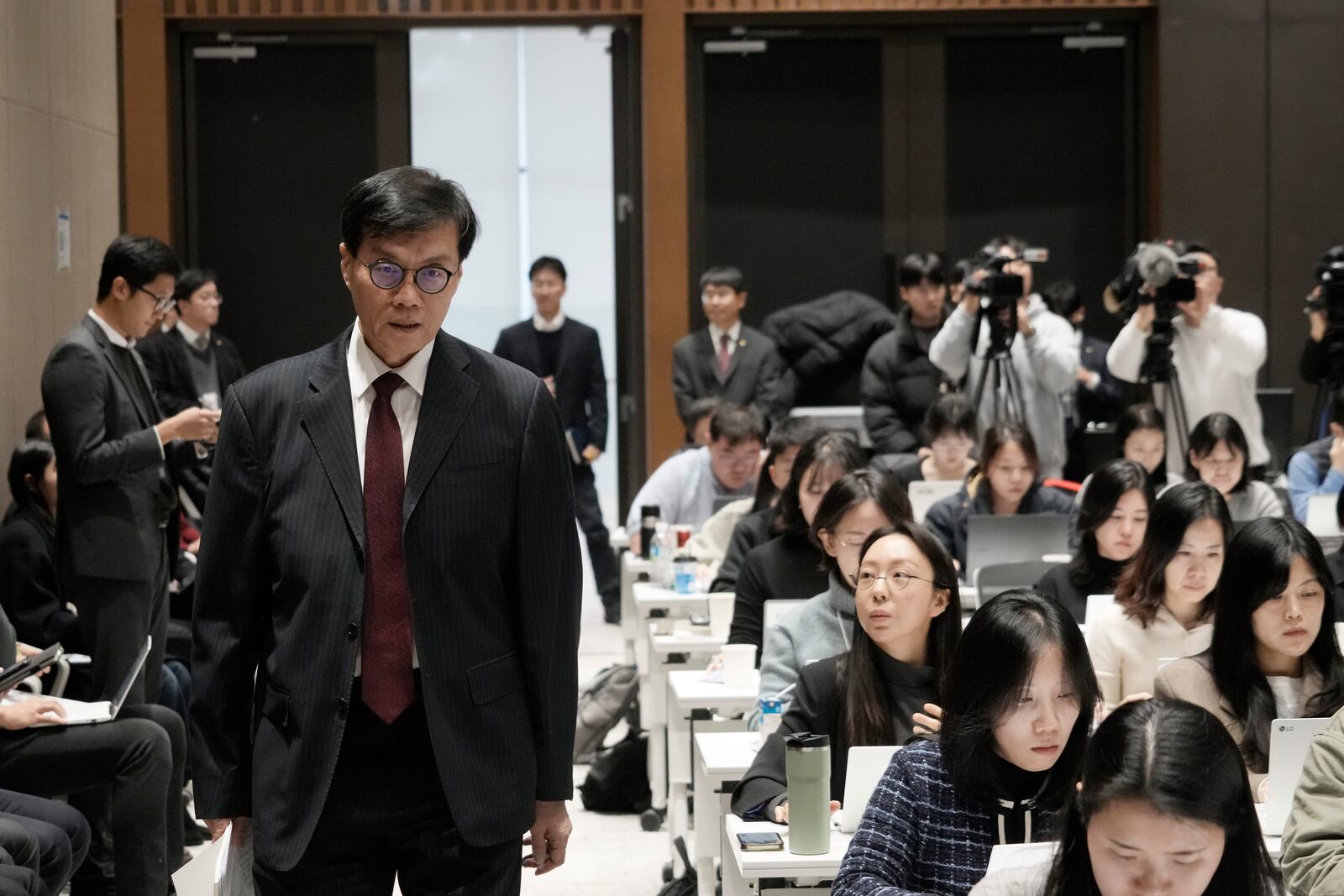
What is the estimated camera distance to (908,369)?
789cm

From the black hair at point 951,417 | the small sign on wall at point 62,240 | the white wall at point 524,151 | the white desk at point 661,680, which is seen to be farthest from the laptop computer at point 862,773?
the white wall at point 524,151

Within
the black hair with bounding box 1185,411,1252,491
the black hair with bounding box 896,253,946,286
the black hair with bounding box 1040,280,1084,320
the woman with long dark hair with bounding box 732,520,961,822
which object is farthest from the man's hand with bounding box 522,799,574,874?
the black hair with bounding box 1040,280,1084,320

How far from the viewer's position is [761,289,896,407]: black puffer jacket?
28.7ft

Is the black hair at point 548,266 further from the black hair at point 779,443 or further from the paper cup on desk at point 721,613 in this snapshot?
the paper cup on desk at point 721,613

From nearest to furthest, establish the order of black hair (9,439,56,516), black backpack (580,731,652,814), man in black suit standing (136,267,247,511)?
black hair (9,439,56,516), black backpack (580,731,652,814), man in black suit standing (136,267,247,511)

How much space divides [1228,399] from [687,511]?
88.3 inches

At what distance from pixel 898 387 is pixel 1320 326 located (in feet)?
6.33

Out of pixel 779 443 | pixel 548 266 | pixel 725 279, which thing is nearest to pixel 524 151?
pixel 548 266

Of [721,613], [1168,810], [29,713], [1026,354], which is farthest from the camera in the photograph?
[1026,354]

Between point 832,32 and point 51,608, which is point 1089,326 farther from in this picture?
point 51,608

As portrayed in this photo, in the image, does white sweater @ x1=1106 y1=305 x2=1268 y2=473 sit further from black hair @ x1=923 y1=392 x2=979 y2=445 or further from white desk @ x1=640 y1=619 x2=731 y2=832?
white desk @ x1=640 y1=619 x2=731 y2=832

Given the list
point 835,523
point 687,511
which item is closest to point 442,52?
point 687,511

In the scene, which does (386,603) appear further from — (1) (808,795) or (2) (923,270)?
(2) (923,270)

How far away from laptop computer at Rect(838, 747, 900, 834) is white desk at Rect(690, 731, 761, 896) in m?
0.56
